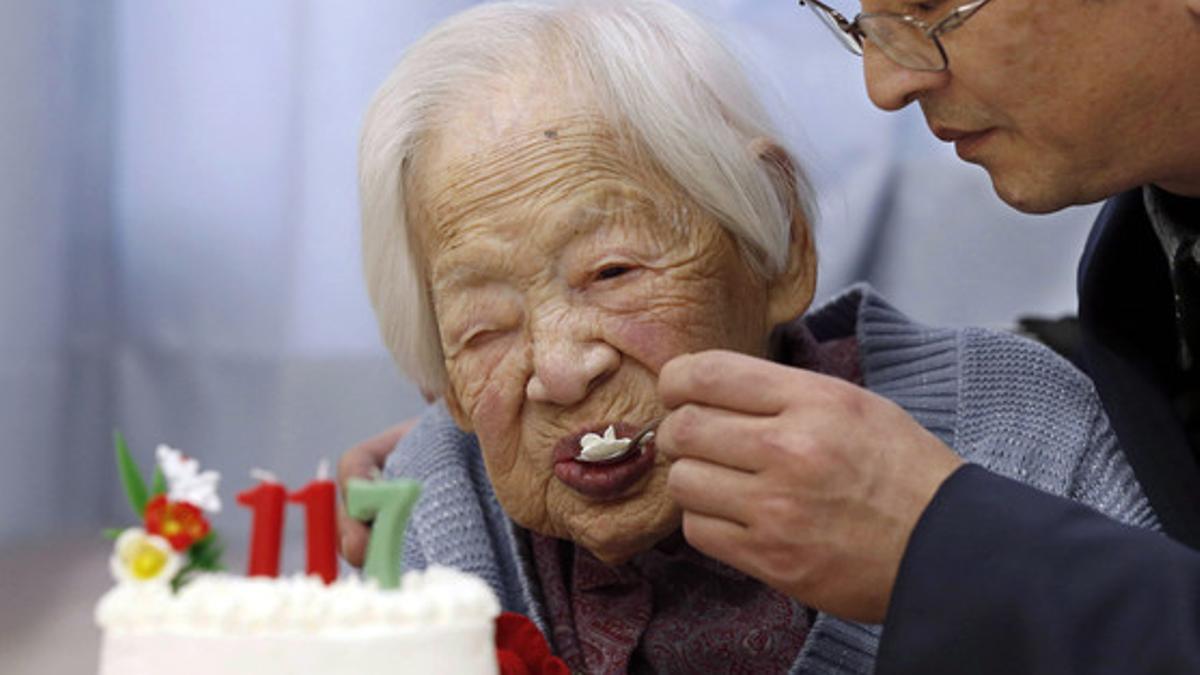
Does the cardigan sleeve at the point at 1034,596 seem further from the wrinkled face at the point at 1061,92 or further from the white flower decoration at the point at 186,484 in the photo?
the white flower decoration at the point at 186,484

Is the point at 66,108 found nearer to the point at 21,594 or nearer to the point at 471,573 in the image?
the point at 21,594

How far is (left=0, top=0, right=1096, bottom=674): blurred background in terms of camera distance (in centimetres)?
262

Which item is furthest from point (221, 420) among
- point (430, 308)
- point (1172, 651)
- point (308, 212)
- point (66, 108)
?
point (1172, 651)

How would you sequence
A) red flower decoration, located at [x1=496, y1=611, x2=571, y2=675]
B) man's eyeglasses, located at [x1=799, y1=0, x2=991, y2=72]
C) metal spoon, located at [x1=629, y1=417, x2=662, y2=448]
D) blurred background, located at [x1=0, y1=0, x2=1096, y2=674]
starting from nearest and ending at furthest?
red flower decoration, located at [x1=496, y1=611, x2=571, y2=675]
man's eyeglasses, located at [x1=799, y1=0, x2=991, y2=72]
metal spoon, located at [x1=629, y1=417, x2=662, y2=448]
blurred background, located at [x1=0, y1=0, x2=1096, y2=674]

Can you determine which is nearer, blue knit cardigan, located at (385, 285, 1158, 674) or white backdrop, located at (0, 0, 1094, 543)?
blue knit cardigan, located at (385, 285, 1158, 674)

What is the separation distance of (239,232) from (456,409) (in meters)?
1.16

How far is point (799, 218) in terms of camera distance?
1.63m

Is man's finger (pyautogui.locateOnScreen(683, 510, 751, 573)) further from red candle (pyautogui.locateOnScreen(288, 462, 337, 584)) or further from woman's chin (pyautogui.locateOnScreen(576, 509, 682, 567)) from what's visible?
red candle (pyautogui.locateOnScreen(288, 462, 337, 584))

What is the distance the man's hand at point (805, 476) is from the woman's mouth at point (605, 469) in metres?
0.23

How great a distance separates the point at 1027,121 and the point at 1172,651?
503mm

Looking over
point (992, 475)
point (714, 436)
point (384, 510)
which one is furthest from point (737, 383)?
point (384, 510)

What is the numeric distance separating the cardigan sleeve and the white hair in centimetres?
49

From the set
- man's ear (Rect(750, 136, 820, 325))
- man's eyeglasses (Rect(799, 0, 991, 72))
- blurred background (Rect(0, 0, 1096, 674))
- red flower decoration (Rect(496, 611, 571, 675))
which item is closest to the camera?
red flower decoration (Rect(496, 611, 571, 675))

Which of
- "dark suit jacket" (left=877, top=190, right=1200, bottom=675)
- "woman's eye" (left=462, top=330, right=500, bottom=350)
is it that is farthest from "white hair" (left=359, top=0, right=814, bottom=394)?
"dark suit jacket" (left=877, top=190, right=1200, bottom=675)
